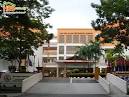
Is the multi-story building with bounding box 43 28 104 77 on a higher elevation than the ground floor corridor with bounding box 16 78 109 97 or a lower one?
higher

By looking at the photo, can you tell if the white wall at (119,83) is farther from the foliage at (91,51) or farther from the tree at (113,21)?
the foliage at (91,51)

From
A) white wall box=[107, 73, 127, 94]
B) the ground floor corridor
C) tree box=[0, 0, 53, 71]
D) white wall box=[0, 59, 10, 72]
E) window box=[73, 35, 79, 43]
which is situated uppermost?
window box=[73, 35, 79, 43]

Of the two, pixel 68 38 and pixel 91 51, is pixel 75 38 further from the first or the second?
pixel 91 51

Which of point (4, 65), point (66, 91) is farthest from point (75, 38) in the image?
point (66, 91)

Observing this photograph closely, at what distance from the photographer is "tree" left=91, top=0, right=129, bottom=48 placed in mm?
31578

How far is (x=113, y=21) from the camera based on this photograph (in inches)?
1284

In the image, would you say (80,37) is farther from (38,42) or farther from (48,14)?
(48,14)

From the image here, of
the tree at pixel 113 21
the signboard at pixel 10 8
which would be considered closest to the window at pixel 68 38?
the tree at pixel 113 21

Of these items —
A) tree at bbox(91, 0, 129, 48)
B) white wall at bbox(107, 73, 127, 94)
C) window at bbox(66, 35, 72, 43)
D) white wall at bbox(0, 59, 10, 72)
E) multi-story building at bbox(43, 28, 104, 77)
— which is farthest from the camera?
window at bbox(66, 35, 72, 43)

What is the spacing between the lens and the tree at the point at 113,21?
104 ft

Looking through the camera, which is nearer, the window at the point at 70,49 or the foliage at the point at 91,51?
the foliage at the point at 91,51

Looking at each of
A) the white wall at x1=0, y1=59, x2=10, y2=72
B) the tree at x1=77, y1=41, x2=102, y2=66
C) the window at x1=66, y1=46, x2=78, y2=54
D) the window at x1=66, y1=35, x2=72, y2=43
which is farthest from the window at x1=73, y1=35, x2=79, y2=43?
the white wall at x1=0, y1=59, x2=10, y2=72

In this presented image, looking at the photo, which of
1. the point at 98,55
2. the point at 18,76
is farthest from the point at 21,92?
the point at 98,55

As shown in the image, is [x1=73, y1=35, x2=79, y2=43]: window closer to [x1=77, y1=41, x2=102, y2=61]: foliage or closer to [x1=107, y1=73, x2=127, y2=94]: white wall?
[x1=77, y1=41, x2=102, y2=61]: foliage
